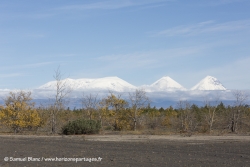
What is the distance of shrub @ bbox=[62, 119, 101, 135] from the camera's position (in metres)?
41.9

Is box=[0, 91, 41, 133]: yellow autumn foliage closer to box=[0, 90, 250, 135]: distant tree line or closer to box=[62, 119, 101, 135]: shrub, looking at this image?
box=[0, 90, 250, 135]: distant tree line

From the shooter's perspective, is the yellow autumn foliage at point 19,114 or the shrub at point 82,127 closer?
the shrub at point 82,127

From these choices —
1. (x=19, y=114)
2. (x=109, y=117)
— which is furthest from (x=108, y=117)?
(x=19, y=114)

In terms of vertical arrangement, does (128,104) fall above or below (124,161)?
above

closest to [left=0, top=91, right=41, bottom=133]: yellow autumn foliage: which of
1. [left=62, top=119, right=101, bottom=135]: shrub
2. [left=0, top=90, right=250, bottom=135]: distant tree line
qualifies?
[left=0, top=90, right=250, bottom=135]: distant tree line

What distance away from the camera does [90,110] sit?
58.5 m

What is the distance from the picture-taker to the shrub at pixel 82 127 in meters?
41.9

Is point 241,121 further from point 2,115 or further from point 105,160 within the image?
point 105,160

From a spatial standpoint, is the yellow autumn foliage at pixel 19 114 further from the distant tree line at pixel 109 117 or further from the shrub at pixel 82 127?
the shrub at pixel 82 127

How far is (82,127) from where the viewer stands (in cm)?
4188

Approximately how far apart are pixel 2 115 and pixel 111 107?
1526cm

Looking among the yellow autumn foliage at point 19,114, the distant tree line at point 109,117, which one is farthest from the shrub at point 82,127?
the yellow autumn foliage at point 19,114

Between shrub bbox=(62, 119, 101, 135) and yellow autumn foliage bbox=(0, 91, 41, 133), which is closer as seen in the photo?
shrub bbox=(62, 119, 101, 135)

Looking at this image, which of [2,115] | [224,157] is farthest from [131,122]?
[224,157]
